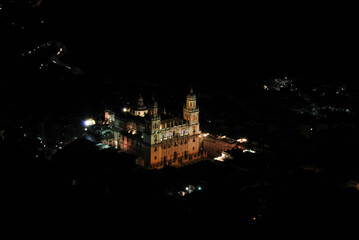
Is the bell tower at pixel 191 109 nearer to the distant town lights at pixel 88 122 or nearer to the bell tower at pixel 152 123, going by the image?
the bell tower at pixel 152 123

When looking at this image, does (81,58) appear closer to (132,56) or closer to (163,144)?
(132,56)

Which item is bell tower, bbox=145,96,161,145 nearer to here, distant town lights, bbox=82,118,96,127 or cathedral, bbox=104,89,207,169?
cathedral, bbox=104,89,207,169

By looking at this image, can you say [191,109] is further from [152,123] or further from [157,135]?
[152,123]

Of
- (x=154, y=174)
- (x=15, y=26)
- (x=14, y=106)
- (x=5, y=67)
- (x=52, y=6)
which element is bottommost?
(x=154, y=174)

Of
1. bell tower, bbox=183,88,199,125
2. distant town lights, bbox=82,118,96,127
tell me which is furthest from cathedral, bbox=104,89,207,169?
distant town lights, bbox=82,118,96,127

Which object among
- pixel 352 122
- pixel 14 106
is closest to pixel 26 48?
pixel 14 106

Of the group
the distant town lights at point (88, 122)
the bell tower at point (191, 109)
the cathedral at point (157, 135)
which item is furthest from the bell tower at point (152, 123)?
the distant town lights at point (88, 122)

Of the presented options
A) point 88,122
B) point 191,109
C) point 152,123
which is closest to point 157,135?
point 152,123

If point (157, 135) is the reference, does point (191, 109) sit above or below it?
above
